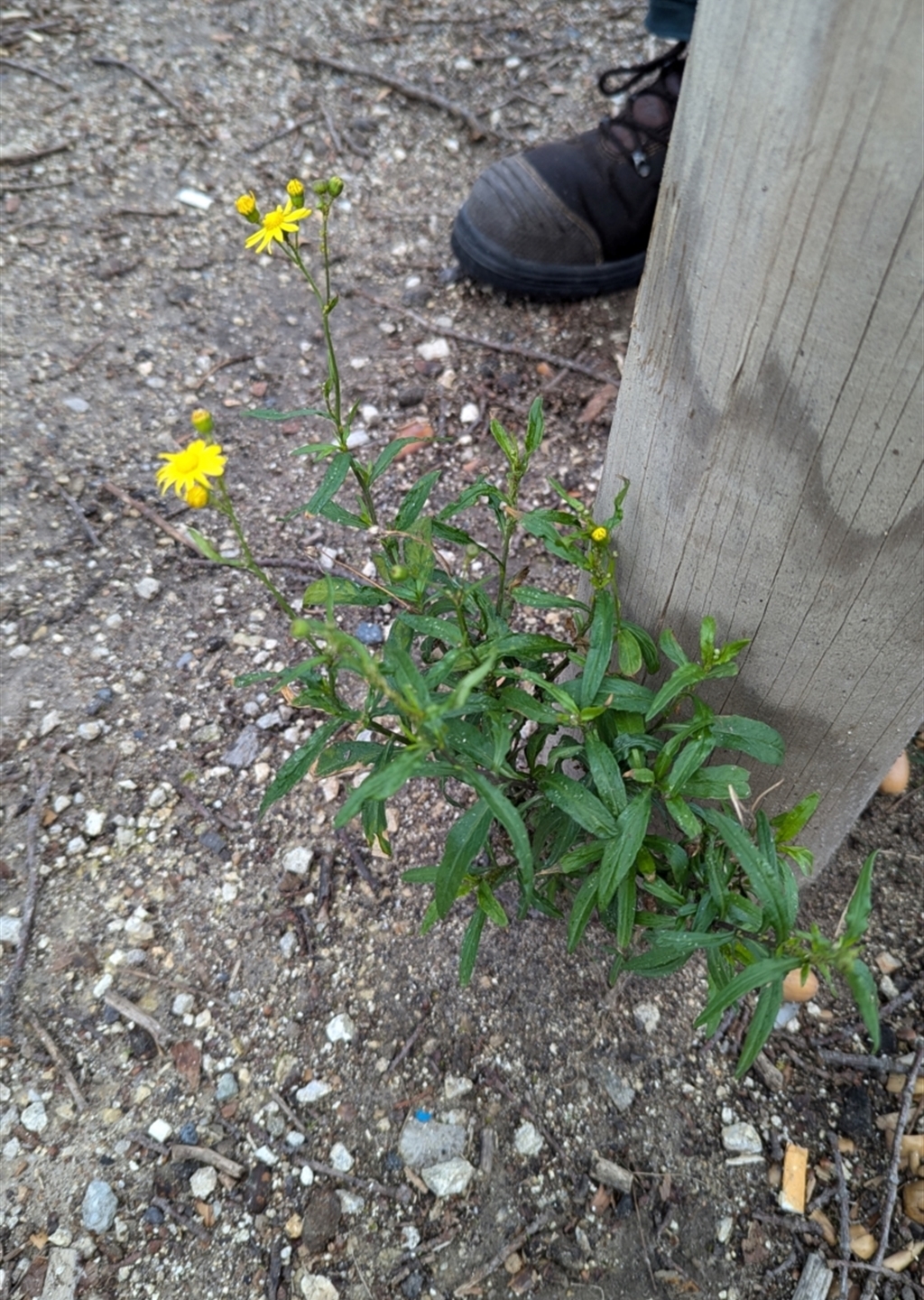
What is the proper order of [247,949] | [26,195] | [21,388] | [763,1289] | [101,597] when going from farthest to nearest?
[26,195], [21,388], [101,597], [247,949], [763,1289]

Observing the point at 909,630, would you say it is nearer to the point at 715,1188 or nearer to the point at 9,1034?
the point at 715,1188

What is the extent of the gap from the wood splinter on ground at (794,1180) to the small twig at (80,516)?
2.20 m

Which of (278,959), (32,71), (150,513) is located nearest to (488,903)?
(278,959)

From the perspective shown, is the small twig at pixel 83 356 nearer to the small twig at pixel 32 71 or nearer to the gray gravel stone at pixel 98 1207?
the small twig at pixel 32 71

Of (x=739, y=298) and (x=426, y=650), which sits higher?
(x=739, y=298)

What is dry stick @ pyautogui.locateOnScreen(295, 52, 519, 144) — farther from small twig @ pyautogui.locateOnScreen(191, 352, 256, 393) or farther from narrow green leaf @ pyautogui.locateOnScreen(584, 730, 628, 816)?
narrow green leaf @ pyautogui.locateOnScreen(584, 730, 628, 816)

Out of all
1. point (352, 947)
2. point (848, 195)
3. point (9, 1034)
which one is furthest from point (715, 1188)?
point (848, 195)

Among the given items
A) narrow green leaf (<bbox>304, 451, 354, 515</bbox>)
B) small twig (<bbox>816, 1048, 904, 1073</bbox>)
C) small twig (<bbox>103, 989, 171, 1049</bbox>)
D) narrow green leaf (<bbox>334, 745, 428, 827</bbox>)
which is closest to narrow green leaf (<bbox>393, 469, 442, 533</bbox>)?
narrow green leaf (<bbox>304, 451, 354, 515</bbox>)

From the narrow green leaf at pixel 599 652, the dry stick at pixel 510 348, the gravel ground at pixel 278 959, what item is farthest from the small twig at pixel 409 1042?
the dry stick at pixel 510 348

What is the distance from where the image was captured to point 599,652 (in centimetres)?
147

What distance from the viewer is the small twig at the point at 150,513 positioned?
2.66 meters

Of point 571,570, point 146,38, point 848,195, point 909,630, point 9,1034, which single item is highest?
point 848,195

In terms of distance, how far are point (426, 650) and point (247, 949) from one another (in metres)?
0.82

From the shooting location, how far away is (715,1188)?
1790mm
